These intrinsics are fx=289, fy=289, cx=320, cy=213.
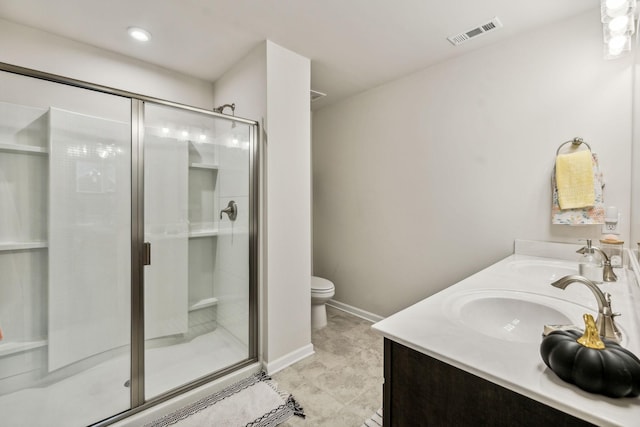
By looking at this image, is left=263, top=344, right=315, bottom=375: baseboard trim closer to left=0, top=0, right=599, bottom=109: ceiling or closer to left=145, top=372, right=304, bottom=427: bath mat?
left=145, top=372, right=304, bottom=427: bath mat

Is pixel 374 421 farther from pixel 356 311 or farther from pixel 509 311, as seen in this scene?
pixel 356 311

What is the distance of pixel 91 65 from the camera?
7.16 ft

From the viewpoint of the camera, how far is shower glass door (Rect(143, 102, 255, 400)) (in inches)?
75.4

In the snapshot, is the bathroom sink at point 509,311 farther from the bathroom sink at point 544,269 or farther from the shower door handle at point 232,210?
the shower door handle at point 232,210

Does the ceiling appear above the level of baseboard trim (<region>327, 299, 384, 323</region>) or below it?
above

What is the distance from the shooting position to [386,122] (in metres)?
2.75

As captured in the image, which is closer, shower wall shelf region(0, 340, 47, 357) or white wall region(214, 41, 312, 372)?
shower wall shelf region(0, 340, 47, 357)

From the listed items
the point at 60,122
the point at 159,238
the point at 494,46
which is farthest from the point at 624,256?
the point at 60,122

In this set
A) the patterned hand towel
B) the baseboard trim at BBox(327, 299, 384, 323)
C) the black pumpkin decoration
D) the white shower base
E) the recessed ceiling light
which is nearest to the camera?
the black pumpkin decoration

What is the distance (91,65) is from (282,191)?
1.73 m

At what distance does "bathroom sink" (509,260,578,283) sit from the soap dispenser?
0.09 meters

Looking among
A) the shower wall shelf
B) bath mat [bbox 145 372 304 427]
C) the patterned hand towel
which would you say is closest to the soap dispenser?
the patterned hand towel

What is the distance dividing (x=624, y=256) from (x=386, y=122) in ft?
6.27

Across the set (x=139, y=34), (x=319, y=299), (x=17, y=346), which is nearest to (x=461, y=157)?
(x=319, y=299)
